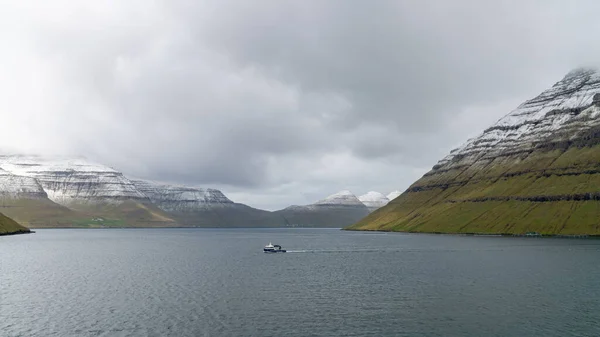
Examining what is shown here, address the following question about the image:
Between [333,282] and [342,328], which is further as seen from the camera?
[333,282]

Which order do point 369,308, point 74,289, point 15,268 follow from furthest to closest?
point 15,268 < point 74,289 < point 369,308

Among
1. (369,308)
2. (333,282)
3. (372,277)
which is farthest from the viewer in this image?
(372,277)

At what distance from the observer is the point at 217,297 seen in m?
98.2

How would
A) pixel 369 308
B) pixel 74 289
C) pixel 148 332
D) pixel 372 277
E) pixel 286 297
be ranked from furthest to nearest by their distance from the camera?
pixel 372 277 < pixel 74 289 < pixel 286 297 < pixel 369 308 < pixel 148 332

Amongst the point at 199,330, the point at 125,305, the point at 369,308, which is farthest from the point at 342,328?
the point at 125,305

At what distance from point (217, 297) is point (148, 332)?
28925mm

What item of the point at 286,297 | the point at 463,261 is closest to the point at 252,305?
the point at 286,297

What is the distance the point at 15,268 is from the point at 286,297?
107002mm

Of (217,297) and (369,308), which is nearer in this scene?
(369,308)

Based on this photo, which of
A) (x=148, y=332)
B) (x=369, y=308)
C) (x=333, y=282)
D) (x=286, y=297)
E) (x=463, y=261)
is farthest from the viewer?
(x=463, y=261)

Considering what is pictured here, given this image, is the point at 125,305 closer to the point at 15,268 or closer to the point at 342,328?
the point at 342,328

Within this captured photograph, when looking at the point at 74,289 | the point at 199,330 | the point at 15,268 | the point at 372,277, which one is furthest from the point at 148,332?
the point at 15,268

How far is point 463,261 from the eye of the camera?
542ft

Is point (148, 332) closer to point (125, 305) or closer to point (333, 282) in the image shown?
point (125, 305)
